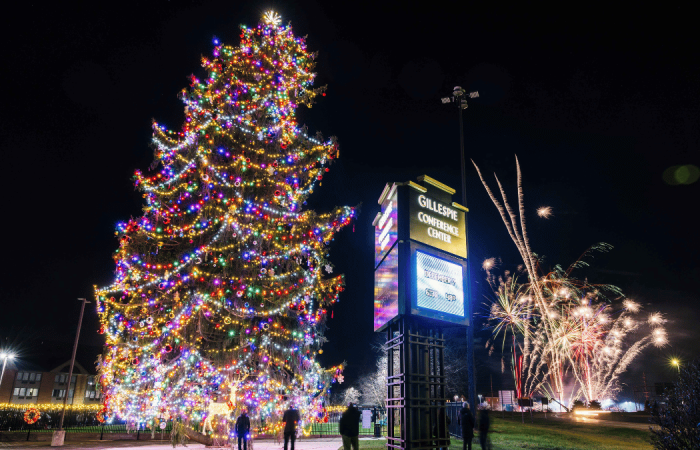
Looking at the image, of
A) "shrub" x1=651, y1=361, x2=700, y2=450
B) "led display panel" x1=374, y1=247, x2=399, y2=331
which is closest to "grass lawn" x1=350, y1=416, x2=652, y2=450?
"led display panel" x1=374, y1=247, x2=399, y2=331

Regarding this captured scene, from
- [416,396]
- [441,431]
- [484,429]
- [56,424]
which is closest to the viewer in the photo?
[416,396]

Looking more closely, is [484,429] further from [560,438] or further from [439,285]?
[560,438]

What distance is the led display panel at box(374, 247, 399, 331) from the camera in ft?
33.9

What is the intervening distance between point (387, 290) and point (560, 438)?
499 inches

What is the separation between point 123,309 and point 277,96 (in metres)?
9.50

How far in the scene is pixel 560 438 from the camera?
18109 millimetres

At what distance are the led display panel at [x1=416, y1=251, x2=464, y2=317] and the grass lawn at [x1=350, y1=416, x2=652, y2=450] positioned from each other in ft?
24.8

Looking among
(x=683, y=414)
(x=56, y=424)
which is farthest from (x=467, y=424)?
(x=56, y=424)

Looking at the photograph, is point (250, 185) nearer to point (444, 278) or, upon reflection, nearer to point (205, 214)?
point (205, 214)

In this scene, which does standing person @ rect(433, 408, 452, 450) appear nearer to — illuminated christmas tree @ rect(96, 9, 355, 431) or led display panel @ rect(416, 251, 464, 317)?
led display panel @ rect(416, 251, 464, 317)

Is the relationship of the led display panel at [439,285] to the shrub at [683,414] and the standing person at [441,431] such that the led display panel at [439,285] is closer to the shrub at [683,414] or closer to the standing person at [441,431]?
the standing person at [441,431]

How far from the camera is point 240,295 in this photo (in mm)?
14609

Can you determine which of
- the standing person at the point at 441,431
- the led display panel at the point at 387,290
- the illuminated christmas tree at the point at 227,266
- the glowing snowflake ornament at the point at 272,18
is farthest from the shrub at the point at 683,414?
the glowing snowflake ornament at the point at 272,18

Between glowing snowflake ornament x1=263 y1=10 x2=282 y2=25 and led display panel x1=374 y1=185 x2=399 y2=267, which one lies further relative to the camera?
glowing snowflake ornament x1=263 y1=10 x2=282 y2=25
